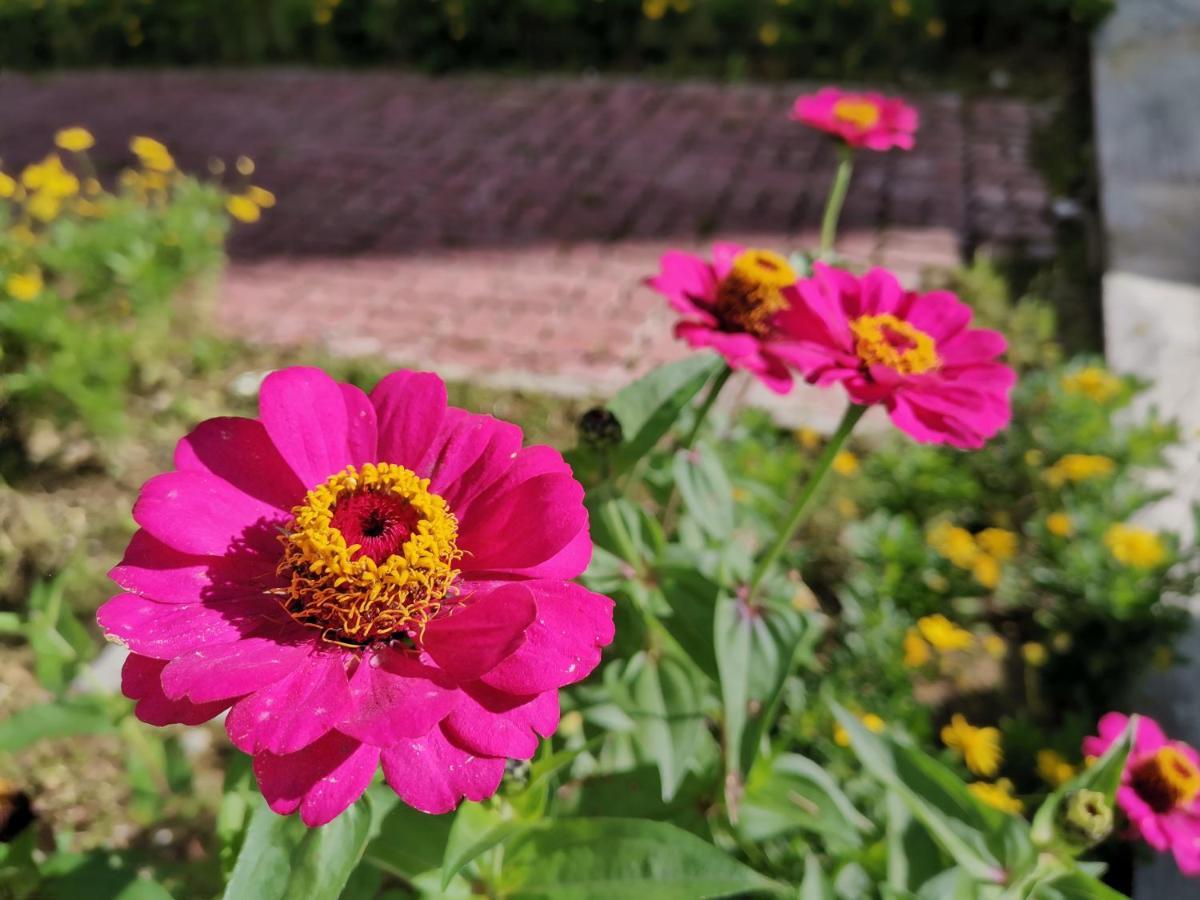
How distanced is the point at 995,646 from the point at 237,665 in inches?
73.4

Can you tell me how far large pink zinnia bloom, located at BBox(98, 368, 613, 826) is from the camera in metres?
0.71

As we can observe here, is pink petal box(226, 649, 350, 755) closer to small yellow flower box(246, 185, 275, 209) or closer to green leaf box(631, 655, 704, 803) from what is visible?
green leaf box(631, 655, 704, 803)

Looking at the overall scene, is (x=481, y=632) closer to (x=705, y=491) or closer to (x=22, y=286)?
(x=705, y=491)

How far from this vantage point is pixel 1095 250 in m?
3.49

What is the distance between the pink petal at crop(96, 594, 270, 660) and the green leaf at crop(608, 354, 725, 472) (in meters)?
0.50

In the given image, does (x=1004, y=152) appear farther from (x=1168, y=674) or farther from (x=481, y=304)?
(x=1168, y=674)

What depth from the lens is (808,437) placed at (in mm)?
2570

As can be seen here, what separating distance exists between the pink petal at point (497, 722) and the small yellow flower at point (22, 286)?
243 cm

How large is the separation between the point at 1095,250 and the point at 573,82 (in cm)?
328

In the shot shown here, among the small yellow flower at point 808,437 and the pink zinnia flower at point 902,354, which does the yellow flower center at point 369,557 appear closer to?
the pink zinnia flower at point 902,354

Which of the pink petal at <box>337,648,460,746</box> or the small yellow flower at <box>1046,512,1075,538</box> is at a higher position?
the pink petal at <box>337,648,460,746</box>

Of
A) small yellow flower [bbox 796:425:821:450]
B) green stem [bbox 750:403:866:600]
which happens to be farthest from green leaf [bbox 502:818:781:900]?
small yellow flower [bbox 796:425:821:450]

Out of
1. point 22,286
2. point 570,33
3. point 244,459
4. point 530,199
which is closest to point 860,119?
point 244,459

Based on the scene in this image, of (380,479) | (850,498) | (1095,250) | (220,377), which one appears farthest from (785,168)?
(380,479)
